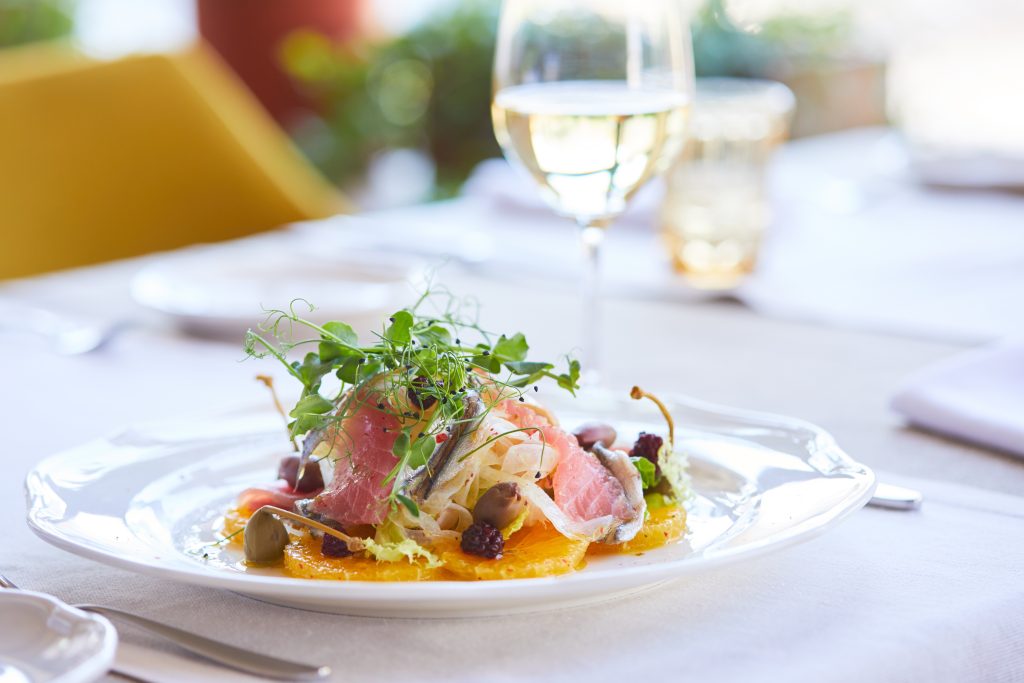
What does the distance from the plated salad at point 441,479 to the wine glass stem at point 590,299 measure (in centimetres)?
39

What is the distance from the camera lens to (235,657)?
0.78 metres

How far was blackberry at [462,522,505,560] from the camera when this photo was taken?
870 mm

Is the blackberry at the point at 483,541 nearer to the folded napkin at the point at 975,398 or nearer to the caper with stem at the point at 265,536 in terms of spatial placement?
the caper with stem at the point at 265,536

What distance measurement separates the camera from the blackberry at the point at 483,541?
870 mm

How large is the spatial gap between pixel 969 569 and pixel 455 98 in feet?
17.5

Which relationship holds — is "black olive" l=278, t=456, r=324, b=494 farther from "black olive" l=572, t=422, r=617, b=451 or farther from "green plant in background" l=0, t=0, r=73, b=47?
"green plant in background" l=0, t=0, r=73, b=47

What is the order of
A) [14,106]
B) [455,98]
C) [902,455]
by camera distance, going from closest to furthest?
[902,455] < [14,106] < [455,98]

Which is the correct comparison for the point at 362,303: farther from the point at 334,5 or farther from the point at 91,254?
the point at 334,5

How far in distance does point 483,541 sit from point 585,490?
10 centimetres

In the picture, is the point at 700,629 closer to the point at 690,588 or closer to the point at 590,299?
the point at 690,588

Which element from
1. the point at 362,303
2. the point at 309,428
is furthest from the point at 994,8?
the point at 309,428

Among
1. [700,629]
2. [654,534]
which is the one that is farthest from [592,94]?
[700,629]

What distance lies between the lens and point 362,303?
65.3 inches

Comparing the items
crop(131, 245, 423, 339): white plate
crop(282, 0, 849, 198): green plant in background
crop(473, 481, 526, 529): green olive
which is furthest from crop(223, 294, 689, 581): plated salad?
crop(282, 0, 849, 198): green plant in background
